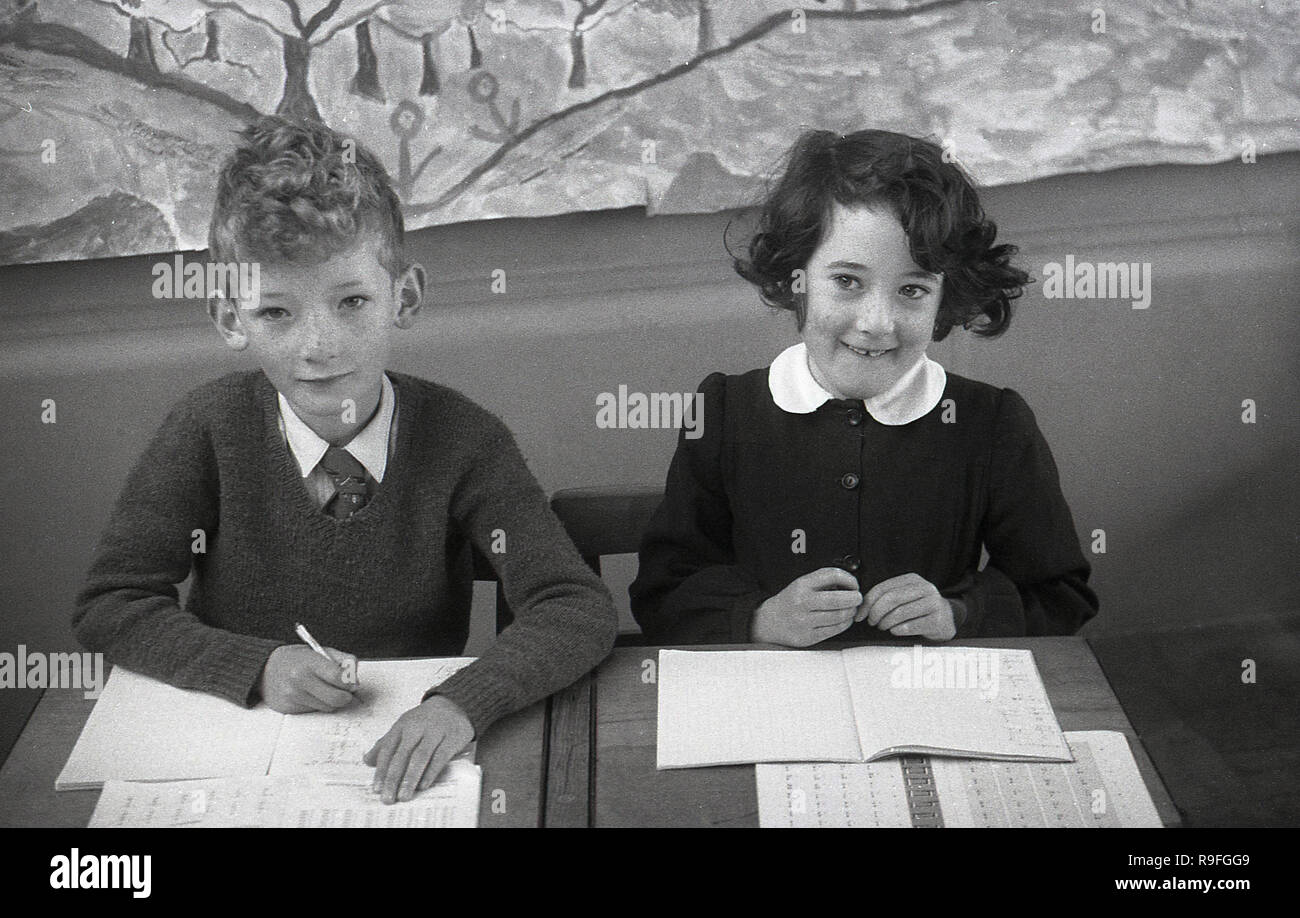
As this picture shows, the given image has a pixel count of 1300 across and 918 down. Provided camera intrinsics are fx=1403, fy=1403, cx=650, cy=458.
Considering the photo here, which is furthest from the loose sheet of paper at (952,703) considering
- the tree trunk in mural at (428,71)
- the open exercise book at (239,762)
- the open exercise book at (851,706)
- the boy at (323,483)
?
the tree trunk in mural at (428,71)

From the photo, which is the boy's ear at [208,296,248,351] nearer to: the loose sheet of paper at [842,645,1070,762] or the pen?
the pen

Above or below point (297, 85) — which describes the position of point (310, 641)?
below

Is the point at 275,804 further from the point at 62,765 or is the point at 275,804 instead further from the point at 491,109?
the point at 491,109

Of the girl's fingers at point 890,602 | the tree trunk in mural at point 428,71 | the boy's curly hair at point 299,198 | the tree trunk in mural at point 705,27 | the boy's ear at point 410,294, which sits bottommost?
the girl's fingers at point 890,602

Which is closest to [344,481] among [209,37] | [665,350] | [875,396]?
[665,350]

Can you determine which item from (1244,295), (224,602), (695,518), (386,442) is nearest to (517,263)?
(386,442)

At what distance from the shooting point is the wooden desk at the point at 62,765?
4.13 feet

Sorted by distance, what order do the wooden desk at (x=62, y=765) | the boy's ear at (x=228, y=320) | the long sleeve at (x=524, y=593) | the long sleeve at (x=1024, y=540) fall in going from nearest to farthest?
the wooden desk at (x=62, y=765), the long sleeve at (x=524, y=593), the boy's ear at (x=228, y=320), the long sleeve at (x=1024, y=540)

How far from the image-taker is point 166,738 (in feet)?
4.42

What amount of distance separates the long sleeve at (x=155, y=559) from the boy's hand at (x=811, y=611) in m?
0.53

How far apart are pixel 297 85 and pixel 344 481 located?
1.39 feet

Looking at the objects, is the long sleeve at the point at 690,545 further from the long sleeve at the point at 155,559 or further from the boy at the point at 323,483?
the long sleeve at the point at 155,559

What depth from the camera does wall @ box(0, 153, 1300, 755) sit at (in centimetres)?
153
